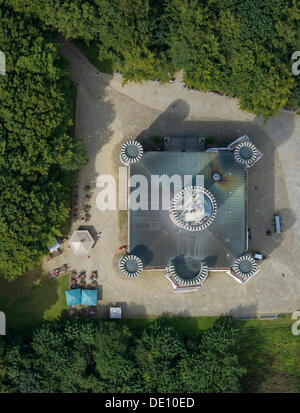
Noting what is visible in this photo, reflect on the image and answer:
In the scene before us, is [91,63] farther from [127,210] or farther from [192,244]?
[192,244]

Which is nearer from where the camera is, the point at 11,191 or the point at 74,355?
the point at 11,191

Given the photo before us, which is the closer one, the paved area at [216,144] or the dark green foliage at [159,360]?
the dark green foliage at [159,360]

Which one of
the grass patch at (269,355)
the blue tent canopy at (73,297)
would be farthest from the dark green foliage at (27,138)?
the grass patch at (269,355)

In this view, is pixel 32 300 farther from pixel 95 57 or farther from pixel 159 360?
pixel 95 57

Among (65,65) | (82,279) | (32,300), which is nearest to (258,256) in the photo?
(82,279)

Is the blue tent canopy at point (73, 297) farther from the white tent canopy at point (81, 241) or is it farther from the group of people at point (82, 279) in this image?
the white tent canopy at point (81, 241)

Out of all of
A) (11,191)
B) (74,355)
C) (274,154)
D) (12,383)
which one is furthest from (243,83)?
(12,383)

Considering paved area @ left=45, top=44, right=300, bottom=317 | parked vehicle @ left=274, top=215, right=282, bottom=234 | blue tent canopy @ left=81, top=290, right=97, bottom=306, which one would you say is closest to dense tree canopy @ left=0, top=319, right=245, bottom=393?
blue tent canopy @ left=81, top=290, right=97, bottom=306
